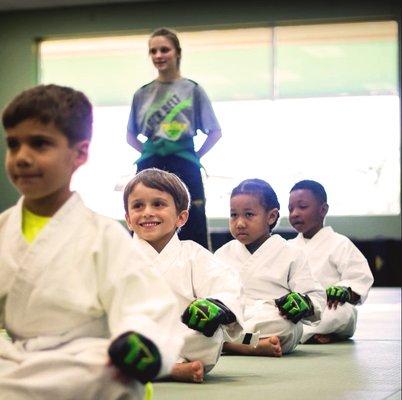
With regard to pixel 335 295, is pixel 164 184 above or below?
above

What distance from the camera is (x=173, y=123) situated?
5.93 metres

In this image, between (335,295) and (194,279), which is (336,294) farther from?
(194,279)

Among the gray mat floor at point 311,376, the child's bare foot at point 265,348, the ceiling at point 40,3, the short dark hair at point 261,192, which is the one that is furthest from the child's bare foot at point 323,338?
the ceiling at point 40,3

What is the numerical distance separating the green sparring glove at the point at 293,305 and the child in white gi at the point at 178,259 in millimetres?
877

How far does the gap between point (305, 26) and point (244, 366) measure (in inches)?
387

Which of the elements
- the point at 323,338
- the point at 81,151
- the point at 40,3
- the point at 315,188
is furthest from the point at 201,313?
the point at 40,3

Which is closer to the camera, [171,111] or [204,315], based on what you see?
[204,315]

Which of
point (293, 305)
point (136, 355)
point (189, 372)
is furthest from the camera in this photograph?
point (293, 305)

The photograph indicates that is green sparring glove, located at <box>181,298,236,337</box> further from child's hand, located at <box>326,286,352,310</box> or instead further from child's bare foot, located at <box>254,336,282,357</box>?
child's hand, located at <box>326,286,352,310</box>

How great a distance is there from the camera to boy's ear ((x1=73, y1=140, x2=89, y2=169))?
81.2 inches

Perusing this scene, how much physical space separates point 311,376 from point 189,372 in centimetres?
53

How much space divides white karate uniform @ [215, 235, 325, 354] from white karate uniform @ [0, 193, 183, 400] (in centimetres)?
272

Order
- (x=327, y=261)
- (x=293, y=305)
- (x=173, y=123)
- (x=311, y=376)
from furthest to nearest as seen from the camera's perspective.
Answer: (x=173, y=123), (x=327, y=261), (x=293, y=305), (x=311, y=376)

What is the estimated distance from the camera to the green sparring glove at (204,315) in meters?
3.21
